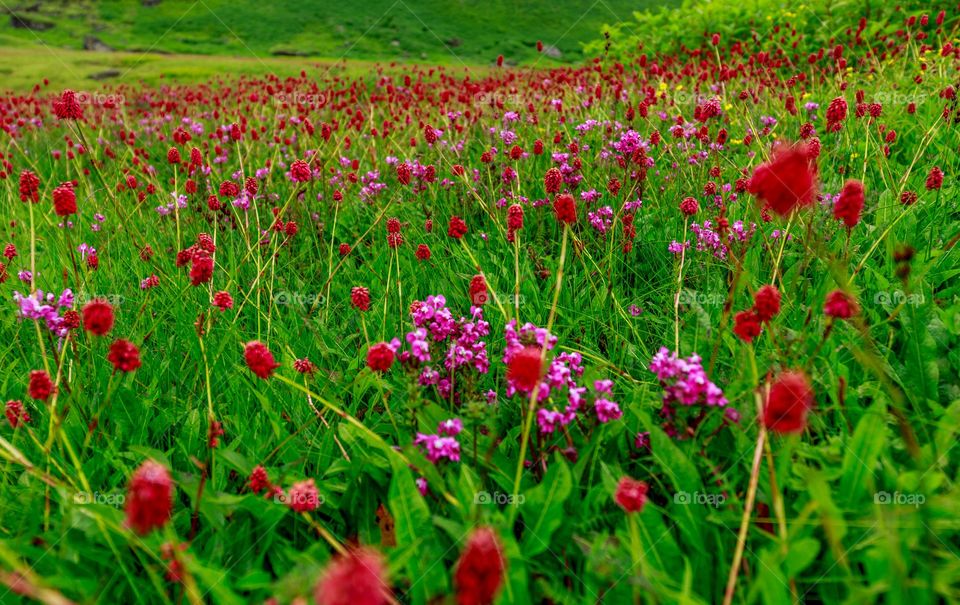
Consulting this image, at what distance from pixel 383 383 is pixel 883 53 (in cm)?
960

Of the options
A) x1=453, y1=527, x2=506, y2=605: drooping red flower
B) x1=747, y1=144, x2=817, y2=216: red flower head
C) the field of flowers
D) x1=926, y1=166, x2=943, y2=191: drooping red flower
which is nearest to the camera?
x1=453, y1=527, x2=506, y2=605: drooping red flower

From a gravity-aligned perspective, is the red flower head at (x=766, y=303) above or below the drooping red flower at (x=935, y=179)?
below

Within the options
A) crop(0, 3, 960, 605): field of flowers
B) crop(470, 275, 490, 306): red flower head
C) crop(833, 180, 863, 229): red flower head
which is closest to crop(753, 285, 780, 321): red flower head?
crop(0, 3, 960, 605): field of flowers

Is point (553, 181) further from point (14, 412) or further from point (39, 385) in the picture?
point (14, 412)

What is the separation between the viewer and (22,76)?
2062 cm

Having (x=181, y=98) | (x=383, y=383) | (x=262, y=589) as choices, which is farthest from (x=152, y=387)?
(x=181, y=98)

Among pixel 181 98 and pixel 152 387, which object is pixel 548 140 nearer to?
pixel 152 387

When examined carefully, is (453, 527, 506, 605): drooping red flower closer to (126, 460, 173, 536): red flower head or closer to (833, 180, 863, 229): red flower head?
(126, 460, 173, 536): red flower head

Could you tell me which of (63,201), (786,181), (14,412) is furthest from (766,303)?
(14,412)

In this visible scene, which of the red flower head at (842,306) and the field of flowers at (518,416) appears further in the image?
the red flower head at (842,306)

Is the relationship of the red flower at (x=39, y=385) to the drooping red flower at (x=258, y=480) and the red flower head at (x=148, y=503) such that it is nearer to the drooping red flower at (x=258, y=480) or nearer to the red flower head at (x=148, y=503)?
the drooping red flower at (x=258, y=480)

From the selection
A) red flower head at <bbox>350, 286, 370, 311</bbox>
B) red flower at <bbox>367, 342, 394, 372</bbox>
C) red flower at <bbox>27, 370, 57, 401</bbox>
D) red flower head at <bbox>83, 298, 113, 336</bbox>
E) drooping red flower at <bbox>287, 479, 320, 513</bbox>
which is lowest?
drooping red flower at <bbox>287, 479, 320, 513</bbox>

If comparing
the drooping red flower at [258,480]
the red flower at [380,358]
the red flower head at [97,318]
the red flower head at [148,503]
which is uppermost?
the red flower head at [97,318]

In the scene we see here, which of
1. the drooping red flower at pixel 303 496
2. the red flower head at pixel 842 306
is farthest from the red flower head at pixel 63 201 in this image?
the red flower head at pixel 842 306
